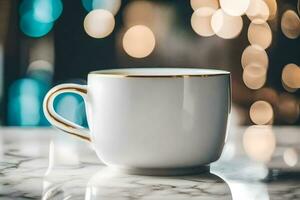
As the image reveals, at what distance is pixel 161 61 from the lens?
115 centimetres

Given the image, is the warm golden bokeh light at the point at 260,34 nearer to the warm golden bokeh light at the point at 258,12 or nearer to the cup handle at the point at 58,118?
the warm golden bokeh light at the point at 258,12

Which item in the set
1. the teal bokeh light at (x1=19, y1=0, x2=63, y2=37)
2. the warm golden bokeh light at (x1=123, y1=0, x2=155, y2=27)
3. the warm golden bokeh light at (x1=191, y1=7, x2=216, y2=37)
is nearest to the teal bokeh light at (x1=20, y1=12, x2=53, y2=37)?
the teal bokeh light at (x1=19, y1=0, x2=63, y2=37)

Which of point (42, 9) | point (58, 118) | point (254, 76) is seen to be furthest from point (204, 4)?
point (58, 118)

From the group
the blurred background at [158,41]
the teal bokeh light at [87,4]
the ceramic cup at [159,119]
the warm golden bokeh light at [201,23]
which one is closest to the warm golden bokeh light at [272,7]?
the blurred background at [158,41]

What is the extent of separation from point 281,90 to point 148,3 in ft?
0.96

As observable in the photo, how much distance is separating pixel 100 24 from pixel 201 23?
184 mm

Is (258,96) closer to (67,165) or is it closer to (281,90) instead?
(281,90)

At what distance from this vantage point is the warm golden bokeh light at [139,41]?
115cm

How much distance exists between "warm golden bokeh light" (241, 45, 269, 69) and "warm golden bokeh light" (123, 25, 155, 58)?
17 centimetres

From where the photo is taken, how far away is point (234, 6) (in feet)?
3.81

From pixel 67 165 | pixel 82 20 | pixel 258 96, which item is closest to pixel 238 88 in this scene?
pixel 258 96

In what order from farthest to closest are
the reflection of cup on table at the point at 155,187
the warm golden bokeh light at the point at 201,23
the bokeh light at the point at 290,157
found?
the warm golden bokeh light at the point at 201,23 < the bokeh light at the point at 290,157 < the reflection of cup on table at the point at 155,187

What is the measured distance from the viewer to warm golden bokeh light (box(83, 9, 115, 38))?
1145 millimetres

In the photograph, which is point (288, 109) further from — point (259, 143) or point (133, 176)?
point (133, 176)
